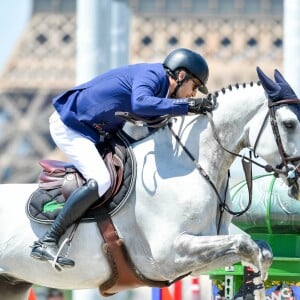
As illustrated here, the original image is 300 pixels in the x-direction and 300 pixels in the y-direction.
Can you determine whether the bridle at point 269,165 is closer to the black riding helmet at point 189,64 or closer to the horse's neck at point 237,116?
the horse's neck at point 237,116

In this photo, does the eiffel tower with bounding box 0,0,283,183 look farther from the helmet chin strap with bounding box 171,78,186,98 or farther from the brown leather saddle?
the helmet chin strap with bounding box 171,78,186,98

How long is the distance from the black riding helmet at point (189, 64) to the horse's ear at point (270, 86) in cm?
35

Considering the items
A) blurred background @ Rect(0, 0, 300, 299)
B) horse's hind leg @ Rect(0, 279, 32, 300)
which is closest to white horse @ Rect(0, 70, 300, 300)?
horse's hind leg @ Rect(0, 279, 32, 300)

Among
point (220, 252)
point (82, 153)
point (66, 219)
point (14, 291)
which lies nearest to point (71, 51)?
point (14, 291)

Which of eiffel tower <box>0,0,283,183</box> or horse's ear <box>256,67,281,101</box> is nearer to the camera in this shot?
horse's ear <box>256,67,281,101</box>

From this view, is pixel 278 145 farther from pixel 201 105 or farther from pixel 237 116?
pixel 201 105

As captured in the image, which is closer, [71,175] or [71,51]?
[71,175]

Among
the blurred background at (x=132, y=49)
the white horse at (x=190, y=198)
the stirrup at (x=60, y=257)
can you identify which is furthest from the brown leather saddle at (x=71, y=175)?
the blurred background at (x=132, y=49)

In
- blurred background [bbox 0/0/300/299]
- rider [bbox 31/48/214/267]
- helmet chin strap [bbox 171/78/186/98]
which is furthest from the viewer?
blurred background [bbox 0/0/300/299]

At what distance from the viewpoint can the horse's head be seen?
20.2 feet

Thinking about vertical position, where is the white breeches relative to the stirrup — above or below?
above

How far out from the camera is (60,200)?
6586mm

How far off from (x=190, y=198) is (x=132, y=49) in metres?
52.0

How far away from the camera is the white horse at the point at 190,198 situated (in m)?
6.20
